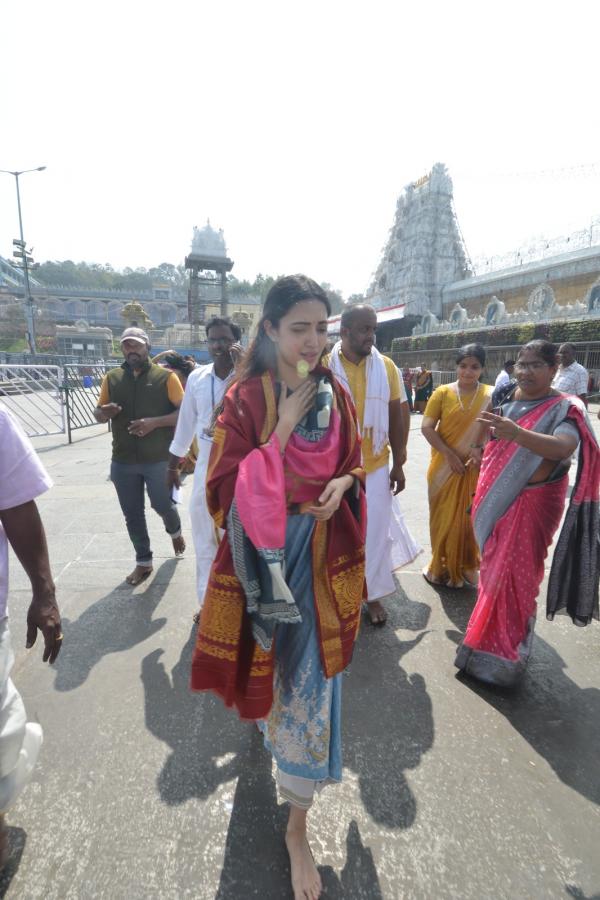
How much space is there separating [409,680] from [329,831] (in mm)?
868

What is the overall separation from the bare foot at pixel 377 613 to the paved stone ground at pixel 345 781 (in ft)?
0.23

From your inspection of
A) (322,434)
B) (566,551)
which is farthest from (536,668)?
(322,434)

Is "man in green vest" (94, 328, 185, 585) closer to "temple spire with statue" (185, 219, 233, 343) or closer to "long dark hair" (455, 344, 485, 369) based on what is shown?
"long dark hair" (455, 344, 485, 369)

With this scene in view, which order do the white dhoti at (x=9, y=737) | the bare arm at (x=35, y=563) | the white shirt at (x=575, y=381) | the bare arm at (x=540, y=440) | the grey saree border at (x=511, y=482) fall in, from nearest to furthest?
the white dhoti at (x=9, y=737) < the bare arm at (x=35, y=563) < the bare arm at (x=540, y=440) < the grey saree border at (x=511, y=482) < the white shirt at (x=575, y=381)

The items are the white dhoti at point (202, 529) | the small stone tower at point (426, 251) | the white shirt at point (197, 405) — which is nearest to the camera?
the white dhoti at point (202, 529)

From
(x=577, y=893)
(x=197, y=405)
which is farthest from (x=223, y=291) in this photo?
(x=577, y=893)

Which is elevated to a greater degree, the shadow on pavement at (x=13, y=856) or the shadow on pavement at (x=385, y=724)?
the shadow on pavement at (x=13, y=856)

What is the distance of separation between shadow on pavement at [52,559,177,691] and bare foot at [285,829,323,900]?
1335mm

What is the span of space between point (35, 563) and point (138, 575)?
6.41 ft

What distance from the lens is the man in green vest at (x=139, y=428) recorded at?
3.24m

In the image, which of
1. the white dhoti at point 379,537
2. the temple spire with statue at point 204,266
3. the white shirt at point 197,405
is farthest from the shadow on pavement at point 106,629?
the temple spire with statue at point 204,266

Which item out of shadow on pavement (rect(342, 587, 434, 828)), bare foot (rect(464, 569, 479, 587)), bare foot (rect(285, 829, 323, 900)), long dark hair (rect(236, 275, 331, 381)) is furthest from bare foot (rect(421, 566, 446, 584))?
long dark hair (rect(236, 275, 331, 381))

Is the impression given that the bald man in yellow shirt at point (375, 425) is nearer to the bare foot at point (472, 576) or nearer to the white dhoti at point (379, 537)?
the white dhoti at point (379, 537)

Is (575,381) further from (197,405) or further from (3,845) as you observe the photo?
(3,845)
